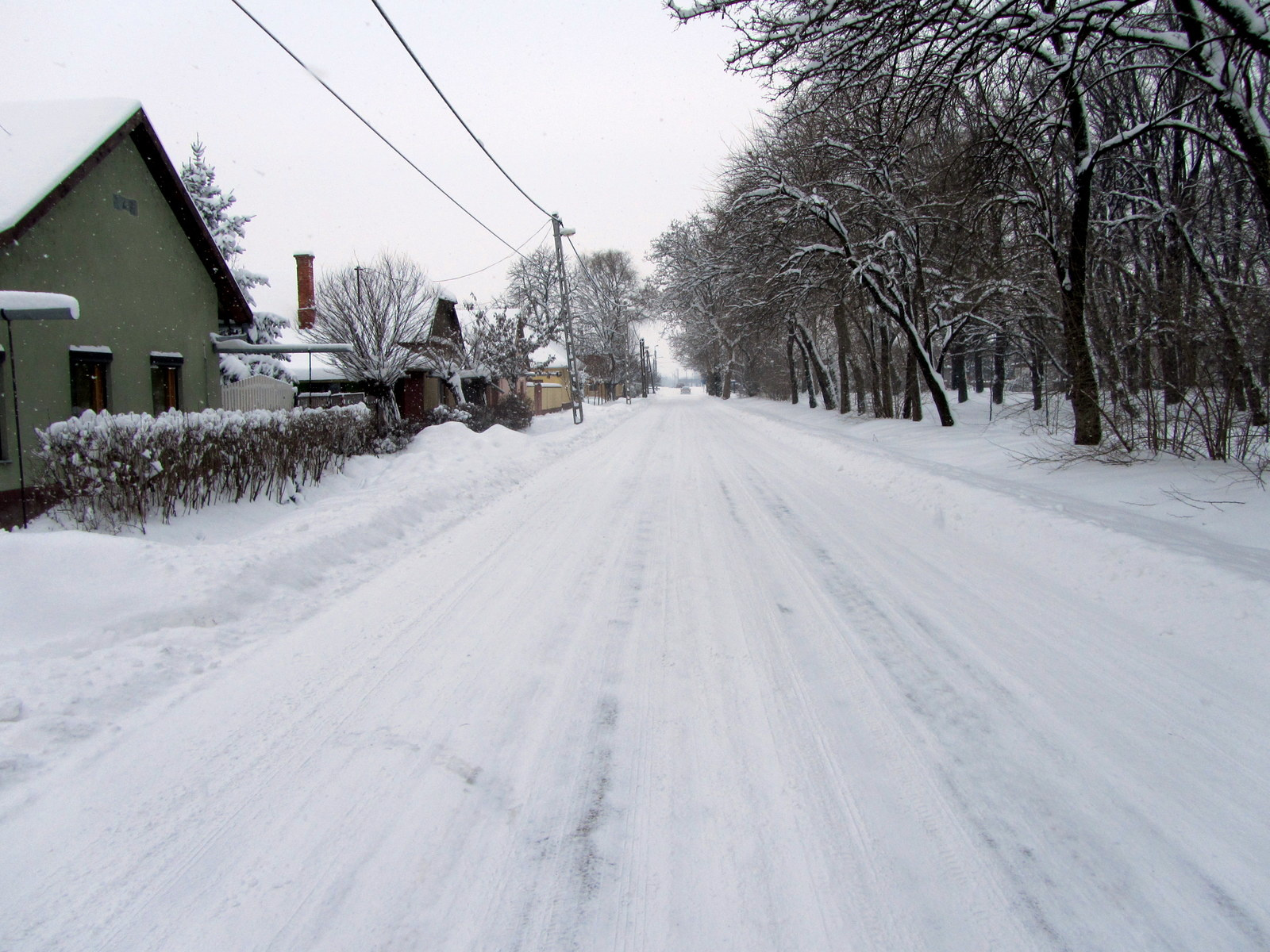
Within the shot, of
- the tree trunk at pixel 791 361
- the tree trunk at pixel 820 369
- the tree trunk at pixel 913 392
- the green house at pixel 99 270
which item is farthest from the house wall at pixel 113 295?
the tree trunk at pixel 791 361

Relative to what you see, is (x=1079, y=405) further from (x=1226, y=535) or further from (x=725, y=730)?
(x=725, y=730)

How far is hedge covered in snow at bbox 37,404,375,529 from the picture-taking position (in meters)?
6.89

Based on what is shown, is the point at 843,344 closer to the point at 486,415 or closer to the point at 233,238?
the point at 486,415

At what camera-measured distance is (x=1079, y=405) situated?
10.1 meters

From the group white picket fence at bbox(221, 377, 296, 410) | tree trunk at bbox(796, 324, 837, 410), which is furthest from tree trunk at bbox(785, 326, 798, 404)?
white picket fence at bbox(221, 377, 296, 410)

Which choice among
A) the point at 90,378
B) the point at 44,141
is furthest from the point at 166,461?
the point at 44,141

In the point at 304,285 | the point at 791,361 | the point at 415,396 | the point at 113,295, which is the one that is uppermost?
the point at 304,285

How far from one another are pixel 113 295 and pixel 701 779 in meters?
14.4

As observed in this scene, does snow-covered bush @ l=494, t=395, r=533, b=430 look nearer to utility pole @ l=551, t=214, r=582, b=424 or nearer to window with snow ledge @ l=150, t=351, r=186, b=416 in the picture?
utility pole @ l=551, t=214, r=582, b=424

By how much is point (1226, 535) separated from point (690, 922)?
640 centimetres

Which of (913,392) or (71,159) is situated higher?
(71,159)

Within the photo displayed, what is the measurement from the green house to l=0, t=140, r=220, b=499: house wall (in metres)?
0.02

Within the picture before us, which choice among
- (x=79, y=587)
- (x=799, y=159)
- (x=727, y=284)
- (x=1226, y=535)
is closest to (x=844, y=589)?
(x=1226, y=535)

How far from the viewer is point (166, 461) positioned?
746 cm
